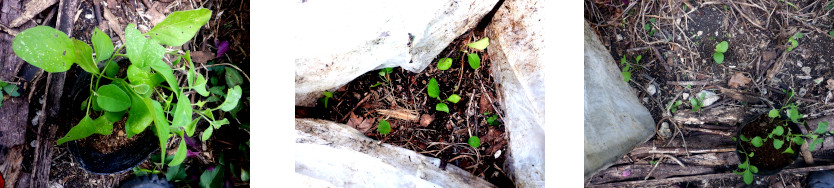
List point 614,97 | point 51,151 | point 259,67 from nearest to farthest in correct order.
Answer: point 259,67, point 51,151, point 614,97

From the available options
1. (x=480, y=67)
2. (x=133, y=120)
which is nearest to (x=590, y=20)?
(x=480, y=67)

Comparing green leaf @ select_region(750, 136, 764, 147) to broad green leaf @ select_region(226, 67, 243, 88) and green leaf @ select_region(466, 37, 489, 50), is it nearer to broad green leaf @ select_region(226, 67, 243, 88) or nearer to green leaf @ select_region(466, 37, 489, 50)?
green leaf @ select_region(466, 37, 489, 50)

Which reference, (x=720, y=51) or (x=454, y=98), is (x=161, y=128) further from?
(x=720, y=51)

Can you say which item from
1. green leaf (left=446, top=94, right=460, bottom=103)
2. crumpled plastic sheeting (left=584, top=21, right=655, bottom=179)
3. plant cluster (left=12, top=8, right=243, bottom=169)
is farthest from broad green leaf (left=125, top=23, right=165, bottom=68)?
crumpled plastic sheeting (left=584, top=21, right=655, bottom=179)

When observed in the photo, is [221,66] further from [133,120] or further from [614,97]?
[614,97]

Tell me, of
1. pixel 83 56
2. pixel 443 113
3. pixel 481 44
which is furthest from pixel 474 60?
pixel 83 56

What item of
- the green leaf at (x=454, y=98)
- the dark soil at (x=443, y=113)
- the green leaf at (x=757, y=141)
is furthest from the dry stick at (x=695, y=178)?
the green leaf at (x=454, y=98)

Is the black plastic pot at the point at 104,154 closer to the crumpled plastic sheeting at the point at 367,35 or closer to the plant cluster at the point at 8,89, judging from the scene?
the plant cluster at the point at 8,89

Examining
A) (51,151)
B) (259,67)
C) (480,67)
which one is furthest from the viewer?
(480,67)
